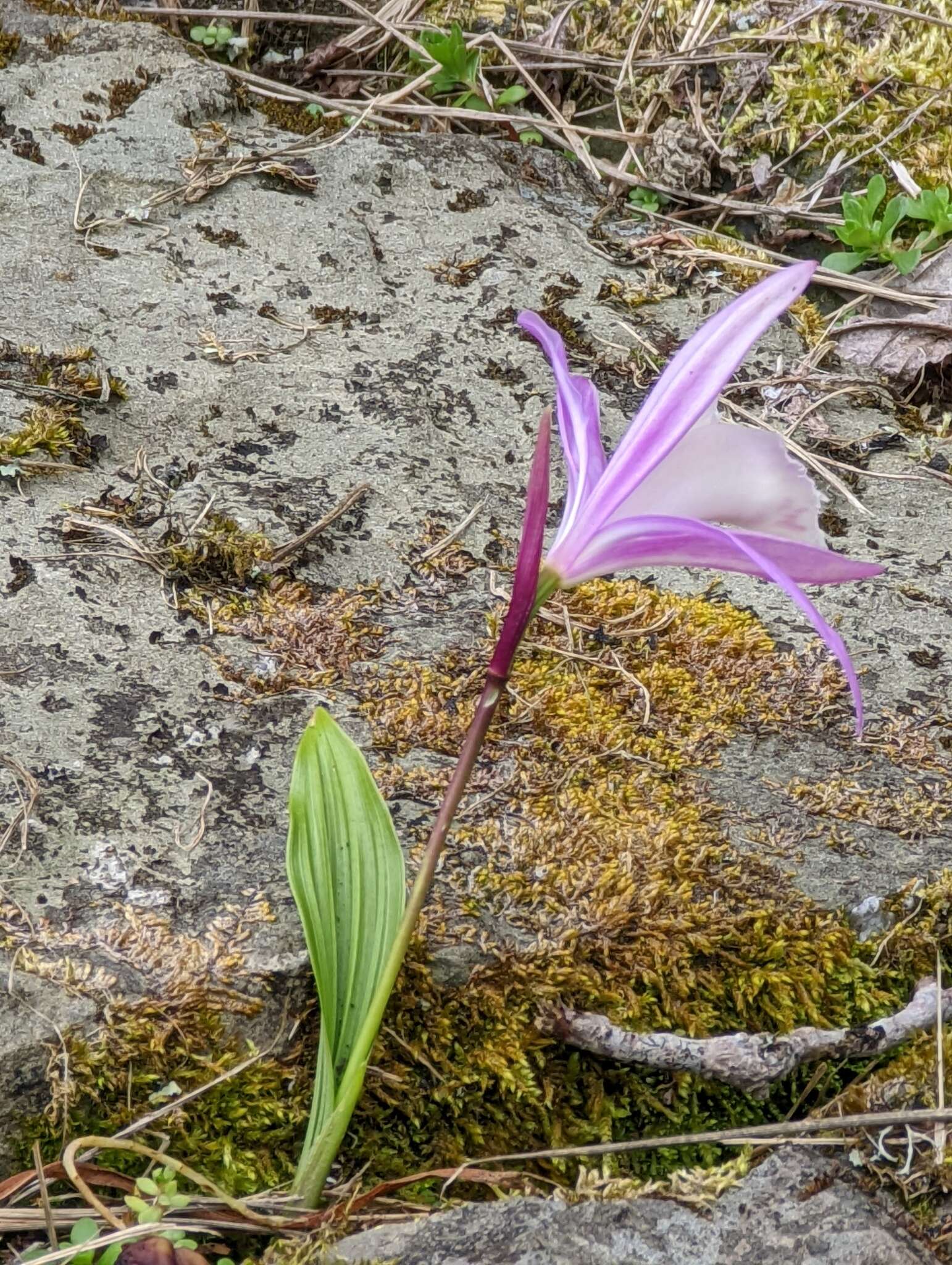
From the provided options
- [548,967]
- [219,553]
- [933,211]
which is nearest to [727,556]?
[548,967]

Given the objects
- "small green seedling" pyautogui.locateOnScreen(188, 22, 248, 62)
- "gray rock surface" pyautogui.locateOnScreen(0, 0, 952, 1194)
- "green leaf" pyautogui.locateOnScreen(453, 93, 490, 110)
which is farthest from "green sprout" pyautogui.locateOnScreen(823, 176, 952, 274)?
"small green seedling" pyautogui.locateOnScreen(188, 22, 248, 62)

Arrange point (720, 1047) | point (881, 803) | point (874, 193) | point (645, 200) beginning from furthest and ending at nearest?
point (645, 200) < point (874, 193) < point (881, 803) < point (720, 1047)

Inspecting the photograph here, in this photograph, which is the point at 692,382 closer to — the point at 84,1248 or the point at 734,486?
the point at 734,486

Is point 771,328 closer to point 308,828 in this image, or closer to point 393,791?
point 393,791

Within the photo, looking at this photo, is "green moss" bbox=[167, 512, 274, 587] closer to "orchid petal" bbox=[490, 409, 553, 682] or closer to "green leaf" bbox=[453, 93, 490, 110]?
"orchid petal" bbox=[490, 409, 553, 682]

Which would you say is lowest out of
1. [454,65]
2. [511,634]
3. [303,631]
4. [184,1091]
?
[184,1091]
